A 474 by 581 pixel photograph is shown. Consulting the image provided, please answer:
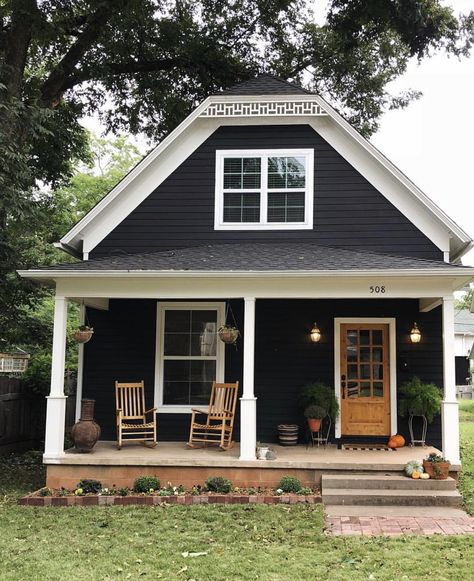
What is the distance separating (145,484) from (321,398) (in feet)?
10.6

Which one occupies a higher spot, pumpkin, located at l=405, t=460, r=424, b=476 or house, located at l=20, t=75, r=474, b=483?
house, located at l=20, t=75, r=474, b=483

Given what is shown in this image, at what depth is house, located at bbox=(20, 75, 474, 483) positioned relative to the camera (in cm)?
1034

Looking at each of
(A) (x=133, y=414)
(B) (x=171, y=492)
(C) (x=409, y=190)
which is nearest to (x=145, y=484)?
(B) (x=171, y=492)

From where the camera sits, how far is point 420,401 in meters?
9.91

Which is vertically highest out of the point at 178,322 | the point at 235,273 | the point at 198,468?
the point at 235,273

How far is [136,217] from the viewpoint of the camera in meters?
10.8

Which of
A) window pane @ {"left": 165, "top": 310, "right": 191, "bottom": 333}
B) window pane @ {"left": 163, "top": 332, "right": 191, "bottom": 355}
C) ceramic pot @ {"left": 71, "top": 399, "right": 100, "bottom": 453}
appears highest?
window pane @ {"left": 165, "top": 310, "right": 191, "bottom": 333}

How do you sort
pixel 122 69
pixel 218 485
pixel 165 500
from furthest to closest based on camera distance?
pixel 122 69
pixel 218 485
pixel 165 500

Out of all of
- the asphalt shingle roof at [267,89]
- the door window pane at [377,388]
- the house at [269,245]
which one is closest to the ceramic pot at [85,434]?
the house at [269,245]

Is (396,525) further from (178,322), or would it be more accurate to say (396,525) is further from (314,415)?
(178,322)

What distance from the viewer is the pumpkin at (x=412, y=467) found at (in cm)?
816

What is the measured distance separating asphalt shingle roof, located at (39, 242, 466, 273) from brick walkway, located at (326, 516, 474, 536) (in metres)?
3.27

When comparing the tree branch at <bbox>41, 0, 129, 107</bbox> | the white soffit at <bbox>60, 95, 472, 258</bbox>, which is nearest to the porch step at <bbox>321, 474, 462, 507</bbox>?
the white soffit at <bbox>60, 95, 472, 258</bbox>

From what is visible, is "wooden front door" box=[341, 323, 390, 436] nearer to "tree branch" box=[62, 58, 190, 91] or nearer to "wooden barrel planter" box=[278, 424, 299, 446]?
"wooden barrel planter" box=[278, 424, 299, 446]
